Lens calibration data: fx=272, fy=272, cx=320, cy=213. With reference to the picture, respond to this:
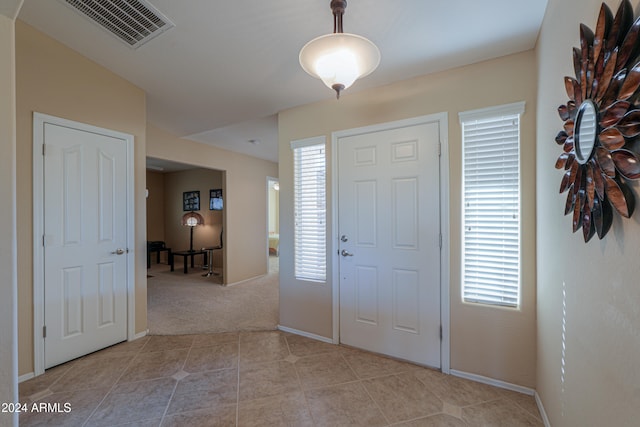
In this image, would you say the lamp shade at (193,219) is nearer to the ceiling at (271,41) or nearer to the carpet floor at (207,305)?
the carpet floor at (207,305)

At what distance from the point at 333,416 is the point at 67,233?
2.71 meters

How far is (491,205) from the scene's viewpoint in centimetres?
211

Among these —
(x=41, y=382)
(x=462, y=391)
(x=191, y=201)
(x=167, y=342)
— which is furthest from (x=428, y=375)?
(x=191, y=201)

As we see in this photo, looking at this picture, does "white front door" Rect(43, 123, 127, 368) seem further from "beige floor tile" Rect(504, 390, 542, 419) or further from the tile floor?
"beige floor tile" Rect(504, 390, 542, 419)

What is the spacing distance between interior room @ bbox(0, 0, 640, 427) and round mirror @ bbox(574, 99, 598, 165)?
11mm

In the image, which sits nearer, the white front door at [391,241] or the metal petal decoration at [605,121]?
the metal petal decoration at [605,121]

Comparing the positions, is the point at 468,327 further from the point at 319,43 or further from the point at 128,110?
the point at 128,110

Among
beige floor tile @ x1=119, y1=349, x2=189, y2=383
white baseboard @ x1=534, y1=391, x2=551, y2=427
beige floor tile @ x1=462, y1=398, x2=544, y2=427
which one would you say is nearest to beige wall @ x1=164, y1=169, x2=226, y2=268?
beige floor tile @ x1=119, y1=349, x2=189, y2=383

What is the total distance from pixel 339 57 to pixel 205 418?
232 cm

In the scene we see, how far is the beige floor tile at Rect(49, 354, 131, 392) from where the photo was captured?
6.89ft

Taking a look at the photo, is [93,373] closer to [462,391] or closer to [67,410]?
[67,410]

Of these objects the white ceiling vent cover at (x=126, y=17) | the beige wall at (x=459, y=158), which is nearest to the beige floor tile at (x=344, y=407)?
the beige wall at (x=459, y=158)

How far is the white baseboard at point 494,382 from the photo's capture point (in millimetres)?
1988

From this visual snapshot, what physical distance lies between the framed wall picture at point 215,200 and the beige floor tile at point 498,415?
19.7 ft
